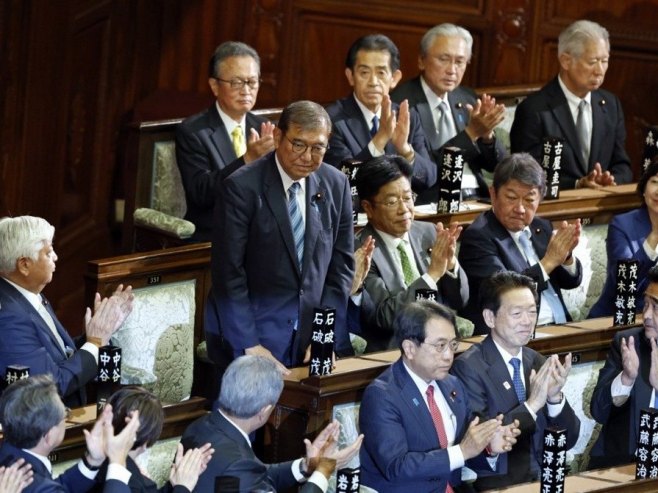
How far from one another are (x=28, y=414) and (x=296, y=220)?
122 centimetres

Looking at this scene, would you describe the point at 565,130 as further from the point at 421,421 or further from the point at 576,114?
the point at 421,421

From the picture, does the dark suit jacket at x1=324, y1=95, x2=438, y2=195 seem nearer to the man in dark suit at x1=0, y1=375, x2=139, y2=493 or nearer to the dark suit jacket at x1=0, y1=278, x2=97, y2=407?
the dark suit jacket at x1=0, y1=278, x2=97, y2=407

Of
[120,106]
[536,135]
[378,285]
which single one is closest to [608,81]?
[536,135]

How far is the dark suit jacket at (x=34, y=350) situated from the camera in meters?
3.84

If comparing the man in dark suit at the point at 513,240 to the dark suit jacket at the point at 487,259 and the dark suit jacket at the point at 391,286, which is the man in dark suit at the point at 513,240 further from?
the dark suit jacket at the point at 391,286

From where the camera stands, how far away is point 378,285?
447 cm

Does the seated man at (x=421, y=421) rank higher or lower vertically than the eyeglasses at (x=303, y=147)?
lower

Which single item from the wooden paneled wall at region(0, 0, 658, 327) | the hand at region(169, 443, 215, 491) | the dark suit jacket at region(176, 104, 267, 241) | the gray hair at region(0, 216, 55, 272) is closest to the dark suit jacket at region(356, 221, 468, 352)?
the dark suit jacket at region(176, 104, 267, 241)

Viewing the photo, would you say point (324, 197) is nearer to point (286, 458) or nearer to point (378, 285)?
point (378, 285)

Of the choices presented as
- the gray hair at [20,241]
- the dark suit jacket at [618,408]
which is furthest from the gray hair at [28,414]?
the dark suit jacket at [618,408]

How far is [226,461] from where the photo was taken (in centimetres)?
346

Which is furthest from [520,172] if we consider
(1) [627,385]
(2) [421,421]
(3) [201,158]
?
(2) [421,421]

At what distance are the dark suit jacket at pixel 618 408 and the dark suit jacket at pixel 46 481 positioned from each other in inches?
62.1

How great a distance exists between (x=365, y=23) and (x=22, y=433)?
137 inches
